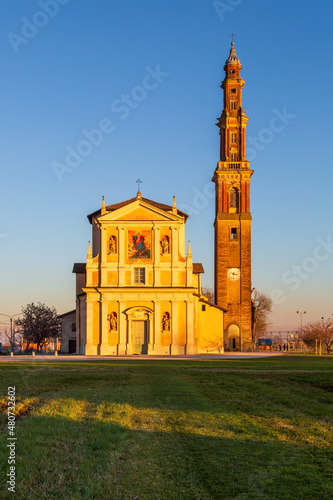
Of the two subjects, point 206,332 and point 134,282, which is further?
point 206,332

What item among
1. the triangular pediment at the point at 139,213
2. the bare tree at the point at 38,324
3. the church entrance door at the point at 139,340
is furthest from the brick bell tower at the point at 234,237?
the bare tree at the point at 38,324

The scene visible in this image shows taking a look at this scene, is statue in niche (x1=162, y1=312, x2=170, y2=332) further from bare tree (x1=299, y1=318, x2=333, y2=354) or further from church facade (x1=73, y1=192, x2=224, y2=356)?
bare tree (x1=299, y1=318, x2=333, y2=354)

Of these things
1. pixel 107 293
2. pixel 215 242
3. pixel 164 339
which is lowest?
pixel 164 339

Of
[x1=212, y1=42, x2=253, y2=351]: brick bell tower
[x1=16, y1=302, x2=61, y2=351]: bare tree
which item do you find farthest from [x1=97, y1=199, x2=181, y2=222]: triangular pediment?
[x1=16, y1=302, x2=61, y2=351]: bare tree

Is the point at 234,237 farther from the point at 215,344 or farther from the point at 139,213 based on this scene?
the point at 139,213

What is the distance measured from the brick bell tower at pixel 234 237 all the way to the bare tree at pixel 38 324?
30.3m

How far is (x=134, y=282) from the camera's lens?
54156 millimetres

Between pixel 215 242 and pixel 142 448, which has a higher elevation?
pixel 215 242

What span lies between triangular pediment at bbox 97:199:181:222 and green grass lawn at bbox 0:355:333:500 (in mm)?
40337

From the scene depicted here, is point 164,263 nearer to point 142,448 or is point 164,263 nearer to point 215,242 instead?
point 215,242

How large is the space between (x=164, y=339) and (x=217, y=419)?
43393 mm

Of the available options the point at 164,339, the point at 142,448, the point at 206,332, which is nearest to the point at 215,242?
the point at 206,332

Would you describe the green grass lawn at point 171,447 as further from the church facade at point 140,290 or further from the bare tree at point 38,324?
the bare tree at point 38,324

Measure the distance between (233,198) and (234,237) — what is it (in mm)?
4769
